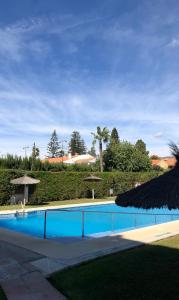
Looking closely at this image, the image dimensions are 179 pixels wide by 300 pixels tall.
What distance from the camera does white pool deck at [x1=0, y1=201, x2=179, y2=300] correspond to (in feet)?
18.9

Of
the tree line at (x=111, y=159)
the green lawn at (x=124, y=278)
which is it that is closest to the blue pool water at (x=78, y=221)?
the green lawn at (x=124, y=278)

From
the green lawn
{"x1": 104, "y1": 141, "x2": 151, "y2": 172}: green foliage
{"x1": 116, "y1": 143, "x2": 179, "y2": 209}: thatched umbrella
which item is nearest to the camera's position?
{"x1": 116, "y1": 143, "x2": 179, "y2": 209}: thatched umbrella

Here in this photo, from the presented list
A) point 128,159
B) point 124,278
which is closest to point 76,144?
point 128,159

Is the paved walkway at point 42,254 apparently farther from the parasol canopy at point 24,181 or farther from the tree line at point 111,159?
the tree line at point 111,159

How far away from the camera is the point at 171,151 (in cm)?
523

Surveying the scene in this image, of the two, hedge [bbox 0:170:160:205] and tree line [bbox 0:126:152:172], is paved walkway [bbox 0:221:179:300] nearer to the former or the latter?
hedge [bbox 0:170:160:205]

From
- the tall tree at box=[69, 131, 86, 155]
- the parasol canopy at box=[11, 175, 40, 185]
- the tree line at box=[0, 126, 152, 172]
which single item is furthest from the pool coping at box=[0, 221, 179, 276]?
the tall tree at box=[69, 131, 86, 155]

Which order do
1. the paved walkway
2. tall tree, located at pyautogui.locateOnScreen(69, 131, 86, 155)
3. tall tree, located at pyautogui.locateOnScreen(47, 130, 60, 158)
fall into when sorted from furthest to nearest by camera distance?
tall tree, located at pyautogui.locateOnScreen(69, 131, 86, 155) < tall tree, located at pyautogui.locateOnScreen(47, 130, 60, 158) < the paved walkway

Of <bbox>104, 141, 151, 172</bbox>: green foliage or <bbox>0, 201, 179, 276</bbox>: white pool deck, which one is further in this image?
<bbox>104, 141, 151, 172</bbox>: green foliage

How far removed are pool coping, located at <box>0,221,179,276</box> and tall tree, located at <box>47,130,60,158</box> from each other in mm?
87106

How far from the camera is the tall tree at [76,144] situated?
108312 mm

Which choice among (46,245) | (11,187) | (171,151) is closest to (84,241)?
(46,245)

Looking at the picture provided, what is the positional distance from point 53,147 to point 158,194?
316 ft

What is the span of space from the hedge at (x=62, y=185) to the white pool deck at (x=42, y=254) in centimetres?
973
